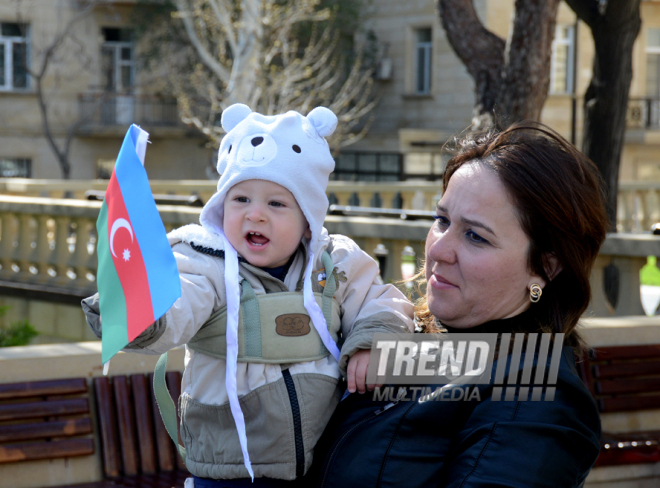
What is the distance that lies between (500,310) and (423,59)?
25.6 meters

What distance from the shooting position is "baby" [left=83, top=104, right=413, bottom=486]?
2.35 metres

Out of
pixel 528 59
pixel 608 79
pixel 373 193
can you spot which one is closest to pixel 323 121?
pixel 528 59

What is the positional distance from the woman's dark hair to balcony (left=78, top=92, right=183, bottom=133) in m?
24.3

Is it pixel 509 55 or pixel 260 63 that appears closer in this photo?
pixel 509 55

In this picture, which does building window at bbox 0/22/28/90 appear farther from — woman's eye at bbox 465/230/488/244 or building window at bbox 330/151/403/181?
woman's eye at bbox 465/230/488/244

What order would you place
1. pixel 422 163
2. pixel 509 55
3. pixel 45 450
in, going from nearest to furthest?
pixel 45 450, pixel 509 55, pixel 422 163

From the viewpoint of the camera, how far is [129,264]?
196cm

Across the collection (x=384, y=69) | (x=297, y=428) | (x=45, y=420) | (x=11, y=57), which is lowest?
(x=45, y=420)

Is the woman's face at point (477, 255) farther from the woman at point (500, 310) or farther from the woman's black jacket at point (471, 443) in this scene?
the woman's black jacket at point (471, 443)

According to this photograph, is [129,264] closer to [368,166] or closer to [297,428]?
[297,428]

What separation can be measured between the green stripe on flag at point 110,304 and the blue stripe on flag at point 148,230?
0.11m

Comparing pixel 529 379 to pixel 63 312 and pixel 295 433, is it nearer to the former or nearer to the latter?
pixel 295 433

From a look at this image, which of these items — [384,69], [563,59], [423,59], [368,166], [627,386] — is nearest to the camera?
[627,386]

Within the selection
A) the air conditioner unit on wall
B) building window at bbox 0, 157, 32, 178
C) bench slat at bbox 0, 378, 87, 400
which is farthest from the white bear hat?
→ the air conditioner unit on wall
